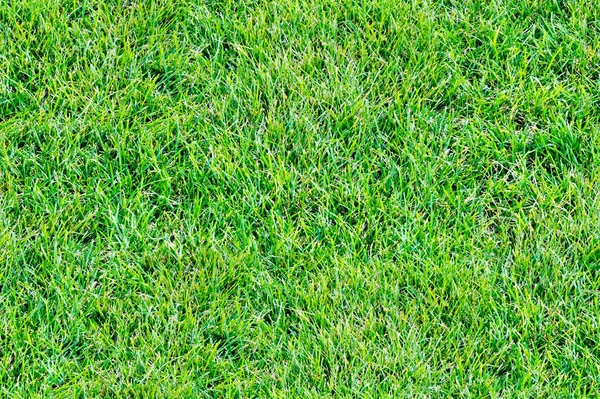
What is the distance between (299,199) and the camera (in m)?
3.51

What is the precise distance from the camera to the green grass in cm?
317

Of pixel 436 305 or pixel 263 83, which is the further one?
pixel 263 83

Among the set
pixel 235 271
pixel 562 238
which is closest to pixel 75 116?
pixel 235 271

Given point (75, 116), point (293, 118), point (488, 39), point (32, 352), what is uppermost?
point (488, 39)

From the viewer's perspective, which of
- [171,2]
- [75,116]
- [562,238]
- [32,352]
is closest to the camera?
[32,352]

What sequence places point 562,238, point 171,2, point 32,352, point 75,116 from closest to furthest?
point 32,352 < point 562,238 < point 75,116 < point 171,2

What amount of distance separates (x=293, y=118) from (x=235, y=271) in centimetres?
63

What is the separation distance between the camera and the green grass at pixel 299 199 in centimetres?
317

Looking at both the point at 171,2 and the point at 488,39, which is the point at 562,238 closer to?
the point at 488,39

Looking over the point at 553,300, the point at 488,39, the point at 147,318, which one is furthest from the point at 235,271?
the point at 488,39

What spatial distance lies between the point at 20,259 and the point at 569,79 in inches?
76.4

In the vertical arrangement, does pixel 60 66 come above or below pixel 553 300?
below

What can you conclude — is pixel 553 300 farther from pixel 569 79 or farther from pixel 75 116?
pixel 75 116

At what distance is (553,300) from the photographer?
329cm
